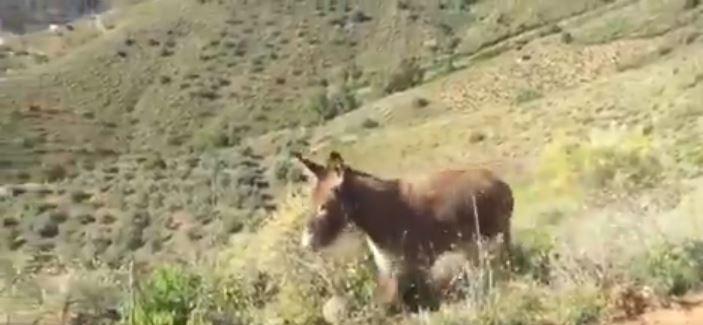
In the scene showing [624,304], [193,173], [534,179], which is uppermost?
[624,304]

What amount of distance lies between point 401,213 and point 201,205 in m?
31.4

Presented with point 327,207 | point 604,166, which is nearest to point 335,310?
point 327,207

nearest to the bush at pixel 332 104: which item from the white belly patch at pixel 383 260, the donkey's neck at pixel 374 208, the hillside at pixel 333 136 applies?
the hillside at pixel 333 136

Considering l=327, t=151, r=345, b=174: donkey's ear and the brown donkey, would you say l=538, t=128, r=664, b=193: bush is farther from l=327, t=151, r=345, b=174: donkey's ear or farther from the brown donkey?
l=327, t=151, r=345, b=174: donkey's ear

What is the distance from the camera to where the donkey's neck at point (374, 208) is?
9.34 metres

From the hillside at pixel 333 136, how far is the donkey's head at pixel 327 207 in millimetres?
230

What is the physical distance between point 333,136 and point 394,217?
47.3 meters

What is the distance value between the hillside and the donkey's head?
0.76ft

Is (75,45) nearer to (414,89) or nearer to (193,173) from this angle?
(414,89)

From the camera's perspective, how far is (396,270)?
9.17 metres

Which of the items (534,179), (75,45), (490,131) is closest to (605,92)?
(490,131)

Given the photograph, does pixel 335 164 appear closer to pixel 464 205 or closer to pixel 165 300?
pixel 464 205

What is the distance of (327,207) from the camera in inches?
365

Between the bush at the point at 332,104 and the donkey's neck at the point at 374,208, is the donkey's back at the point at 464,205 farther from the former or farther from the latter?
the bush at the point at 332,104
